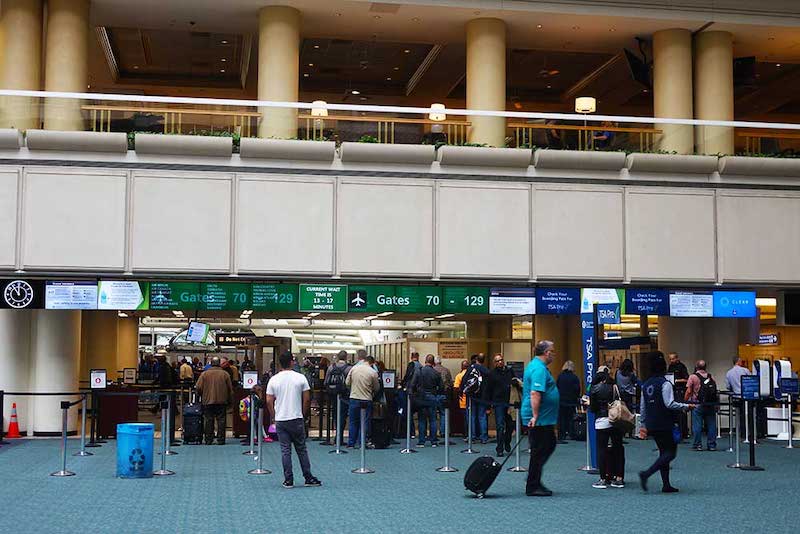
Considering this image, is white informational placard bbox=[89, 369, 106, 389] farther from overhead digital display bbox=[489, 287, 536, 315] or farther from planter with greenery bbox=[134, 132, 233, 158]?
overhead digital display bbox=[489, 287, 536, 315]

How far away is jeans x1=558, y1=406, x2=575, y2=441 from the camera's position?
18016 millimetres

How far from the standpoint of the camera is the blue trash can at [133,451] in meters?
12.4

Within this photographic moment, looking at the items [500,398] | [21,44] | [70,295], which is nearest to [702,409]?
[500,398]

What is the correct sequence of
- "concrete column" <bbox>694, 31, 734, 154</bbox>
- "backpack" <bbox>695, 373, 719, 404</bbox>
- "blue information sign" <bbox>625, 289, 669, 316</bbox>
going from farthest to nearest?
"concrete column" <bbox>694, 31, 734, 154</bbox>
"blue information sign" <bbox>625, 289, 669, 316</bbox>
"backpack" <bbox>695, 373, 719, 404</bbox>

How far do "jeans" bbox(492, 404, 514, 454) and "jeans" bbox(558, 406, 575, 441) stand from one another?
7.50 feet

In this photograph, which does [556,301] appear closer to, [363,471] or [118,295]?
[363,471]

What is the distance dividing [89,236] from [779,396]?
41.1 feet

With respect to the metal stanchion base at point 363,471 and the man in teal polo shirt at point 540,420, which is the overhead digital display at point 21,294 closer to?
the metal stanchion base at point 363,471

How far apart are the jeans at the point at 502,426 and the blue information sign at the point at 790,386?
18.6ft

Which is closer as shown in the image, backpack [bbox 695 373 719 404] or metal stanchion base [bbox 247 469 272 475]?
metal stanchion base [bbox 247 469 272 475]

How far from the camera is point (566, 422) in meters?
18.2

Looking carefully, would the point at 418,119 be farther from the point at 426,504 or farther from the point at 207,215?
the point at 426,504

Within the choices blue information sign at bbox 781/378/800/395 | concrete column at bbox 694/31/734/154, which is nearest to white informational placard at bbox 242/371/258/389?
blue information sign at bbox 781/378/800/395

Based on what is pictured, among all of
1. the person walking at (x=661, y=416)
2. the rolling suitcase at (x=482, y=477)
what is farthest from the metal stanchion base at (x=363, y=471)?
the person walking at (x=661, y=416)
